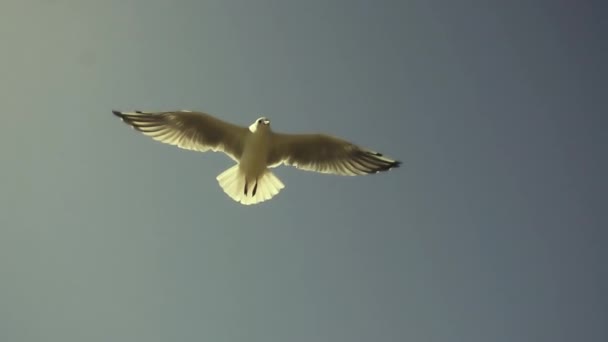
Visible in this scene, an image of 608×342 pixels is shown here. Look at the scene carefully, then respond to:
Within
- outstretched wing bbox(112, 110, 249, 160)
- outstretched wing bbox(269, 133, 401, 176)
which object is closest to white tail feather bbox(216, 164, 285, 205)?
outstretched wing bbox(112, 110, 249, 160)

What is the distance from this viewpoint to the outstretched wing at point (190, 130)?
18.2ft

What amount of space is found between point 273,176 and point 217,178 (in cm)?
57

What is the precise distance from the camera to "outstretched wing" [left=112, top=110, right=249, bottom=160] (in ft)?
18.2

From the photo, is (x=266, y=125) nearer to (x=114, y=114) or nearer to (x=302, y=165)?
(x=302, y=165)

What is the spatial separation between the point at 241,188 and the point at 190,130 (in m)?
0.78

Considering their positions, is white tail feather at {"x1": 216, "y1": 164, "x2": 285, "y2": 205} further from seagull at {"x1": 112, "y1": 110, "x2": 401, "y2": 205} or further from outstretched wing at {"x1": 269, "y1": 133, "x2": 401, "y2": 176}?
outstretched wing at {"x1": 269, "y1": 133, "x2": 401, "y2": 176}

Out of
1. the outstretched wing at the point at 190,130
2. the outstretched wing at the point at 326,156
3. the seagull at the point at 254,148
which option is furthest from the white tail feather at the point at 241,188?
the outstretched wing at the point at 326,156

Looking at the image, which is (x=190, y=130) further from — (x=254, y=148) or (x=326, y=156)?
(x=326, y=156)

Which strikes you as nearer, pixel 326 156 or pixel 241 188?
pixel 241 188

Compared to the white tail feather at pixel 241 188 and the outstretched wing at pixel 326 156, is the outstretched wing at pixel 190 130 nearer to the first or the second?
the white tail feather at pixel 241 188

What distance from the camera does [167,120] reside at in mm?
5613

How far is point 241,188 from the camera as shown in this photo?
5.77m

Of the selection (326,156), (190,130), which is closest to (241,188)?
(190,130)

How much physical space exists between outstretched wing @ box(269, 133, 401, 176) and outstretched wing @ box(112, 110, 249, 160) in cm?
41
